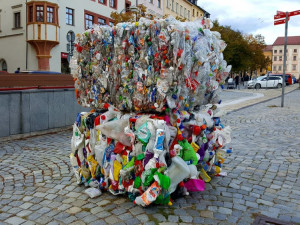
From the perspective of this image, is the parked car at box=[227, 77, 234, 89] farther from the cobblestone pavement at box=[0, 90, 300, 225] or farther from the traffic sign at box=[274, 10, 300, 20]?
the cobblestone pavement at box=[0, 90, 300, 225]

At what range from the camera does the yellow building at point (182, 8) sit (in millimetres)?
47812

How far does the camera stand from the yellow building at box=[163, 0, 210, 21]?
47812 millimetres

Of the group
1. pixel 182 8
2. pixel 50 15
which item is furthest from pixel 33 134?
pixel 182 8

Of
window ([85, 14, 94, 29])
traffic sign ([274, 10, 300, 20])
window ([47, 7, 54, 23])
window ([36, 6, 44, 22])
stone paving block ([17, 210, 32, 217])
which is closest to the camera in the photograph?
stone paving block ([17, 210, 32, 217])

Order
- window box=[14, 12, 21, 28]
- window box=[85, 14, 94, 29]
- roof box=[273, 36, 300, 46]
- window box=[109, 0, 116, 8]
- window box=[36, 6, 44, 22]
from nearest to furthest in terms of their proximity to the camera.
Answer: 1. window box=[36, 6, 44, 22]
2. window box=[14, 12, 21, 28]
3. window box=[85, 14, 94, 29]
4. window box=[109, 0, 116, 8]
5. roof box=[273, 36, 300, 46]

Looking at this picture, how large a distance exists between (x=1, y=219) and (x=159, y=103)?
1979 millimetres

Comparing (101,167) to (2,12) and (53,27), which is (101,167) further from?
(2,12)

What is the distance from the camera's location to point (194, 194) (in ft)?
12.3

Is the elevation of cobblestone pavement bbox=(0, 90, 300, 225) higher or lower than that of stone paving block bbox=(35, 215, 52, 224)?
higher

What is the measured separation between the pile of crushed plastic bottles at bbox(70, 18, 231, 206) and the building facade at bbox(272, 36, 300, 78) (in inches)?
4843

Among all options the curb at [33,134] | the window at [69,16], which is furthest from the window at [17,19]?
the curb at [33,134]

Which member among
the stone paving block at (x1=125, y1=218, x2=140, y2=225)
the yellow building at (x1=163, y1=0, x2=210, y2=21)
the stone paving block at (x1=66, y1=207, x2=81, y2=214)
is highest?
the yellow building at (x1=163, y1=0, x2=210, y2=21)

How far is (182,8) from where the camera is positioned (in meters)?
53.9

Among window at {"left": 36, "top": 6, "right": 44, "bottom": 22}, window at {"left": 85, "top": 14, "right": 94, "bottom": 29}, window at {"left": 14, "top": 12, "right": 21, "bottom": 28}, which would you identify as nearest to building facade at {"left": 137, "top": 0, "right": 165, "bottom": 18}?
window at {"left": 85, "top": 14, "right": 94, "bottom": 29}
